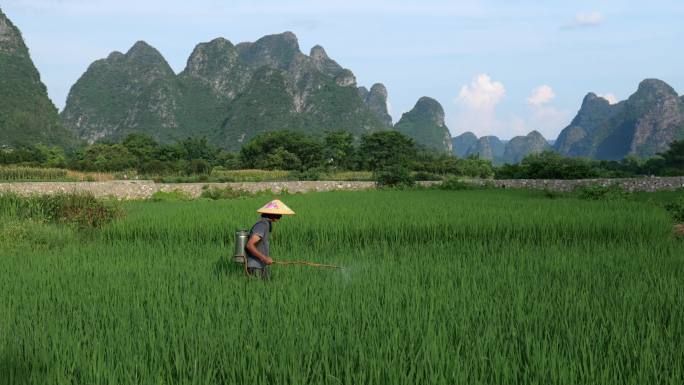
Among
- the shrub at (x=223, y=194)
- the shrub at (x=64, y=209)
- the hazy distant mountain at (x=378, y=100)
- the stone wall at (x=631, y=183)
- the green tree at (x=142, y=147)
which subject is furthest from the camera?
the hazy distant mountain at (x=378, y=100)

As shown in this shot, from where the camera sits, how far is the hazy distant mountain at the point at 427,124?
137 meters

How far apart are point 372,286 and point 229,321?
63.4 inches

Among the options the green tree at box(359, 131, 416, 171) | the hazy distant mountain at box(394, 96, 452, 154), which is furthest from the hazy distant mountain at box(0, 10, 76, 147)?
the hazy distant mountain at box(394, 96, 452, 154)

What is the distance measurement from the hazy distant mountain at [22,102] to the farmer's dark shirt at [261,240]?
7785 cm

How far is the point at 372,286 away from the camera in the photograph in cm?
519

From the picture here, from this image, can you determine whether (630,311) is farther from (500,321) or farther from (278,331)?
(278,331)

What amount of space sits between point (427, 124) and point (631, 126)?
46.4 m

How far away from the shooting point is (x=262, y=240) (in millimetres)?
5484

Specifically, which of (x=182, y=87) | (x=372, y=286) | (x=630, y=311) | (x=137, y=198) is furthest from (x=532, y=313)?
(x=182, y=87)

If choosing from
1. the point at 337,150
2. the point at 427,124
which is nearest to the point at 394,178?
the point at 337,150

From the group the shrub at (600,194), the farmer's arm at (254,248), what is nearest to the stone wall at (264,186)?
the shrub at (600,194)

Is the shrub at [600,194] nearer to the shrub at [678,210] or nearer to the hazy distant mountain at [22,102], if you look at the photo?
the shrub at [678,210]

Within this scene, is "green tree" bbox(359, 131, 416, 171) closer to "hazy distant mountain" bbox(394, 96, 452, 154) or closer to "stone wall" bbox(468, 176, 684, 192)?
"stone wall" bbox(468, 176, 684, 192)

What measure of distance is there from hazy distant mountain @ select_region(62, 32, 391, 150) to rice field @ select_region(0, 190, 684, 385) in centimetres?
9383
